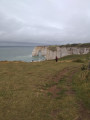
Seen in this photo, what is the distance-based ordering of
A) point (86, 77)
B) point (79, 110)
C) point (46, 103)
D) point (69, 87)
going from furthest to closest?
1. point (86, 77)
2. point (69, 87)
3. point (46, 103)
4. point (79, 110)

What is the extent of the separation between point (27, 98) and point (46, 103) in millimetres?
1455

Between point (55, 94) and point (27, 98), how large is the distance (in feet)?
7.04

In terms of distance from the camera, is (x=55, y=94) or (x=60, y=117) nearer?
(x=60, y=117)

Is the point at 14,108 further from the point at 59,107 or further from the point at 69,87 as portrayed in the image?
the point at 69,87

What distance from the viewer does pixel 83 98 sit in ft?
24.0

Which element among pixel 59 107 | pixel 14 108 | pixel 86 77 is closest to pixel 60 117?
pixel 59 107

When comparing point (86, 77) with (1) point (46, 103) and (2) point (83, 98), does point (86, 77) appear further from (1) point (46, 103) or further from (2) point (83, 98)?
Answer: (1) point (46, 103)

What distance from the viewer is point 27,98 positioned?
291 inches

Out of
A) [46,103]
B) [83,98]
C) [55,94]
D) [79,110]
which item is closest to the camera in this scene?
[79,110]

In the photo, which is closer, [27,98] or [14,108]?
[14,108]

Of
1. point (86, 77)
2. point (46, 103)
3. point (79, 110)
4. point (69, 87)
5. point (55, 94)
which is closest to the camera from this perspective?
point (79, 110)

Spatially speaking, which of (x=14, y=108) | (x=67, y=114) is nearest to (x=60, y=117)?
(x=67, y=114)

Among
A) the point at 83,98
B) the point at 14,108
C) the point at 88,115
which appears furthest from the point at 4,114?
the point at 83,98

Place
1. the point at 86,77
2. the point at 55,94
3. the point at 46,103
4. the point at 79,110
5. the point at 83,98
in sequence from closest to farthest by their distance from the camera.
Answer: the point at 79,110
the point at 46,103
the point at 83,98
the point at 55,94
the point at 86,77
